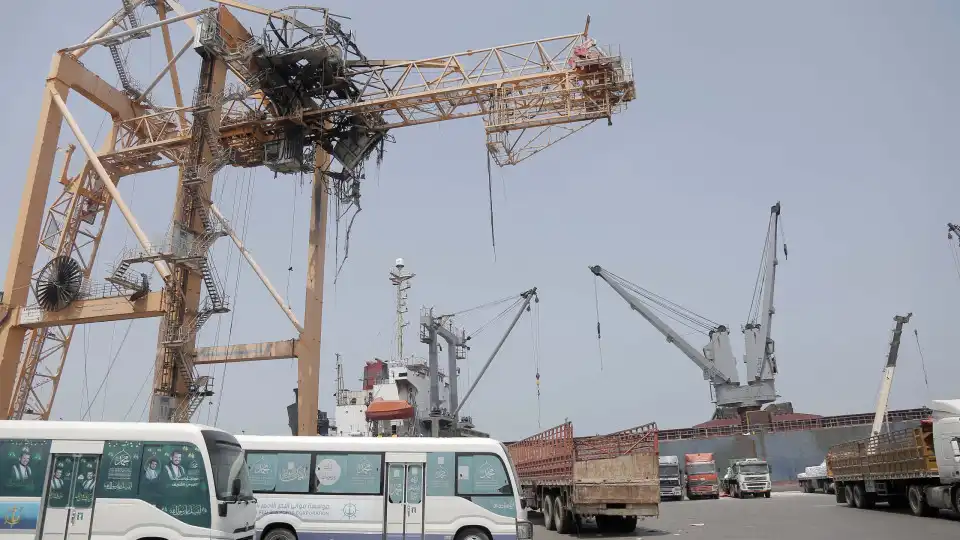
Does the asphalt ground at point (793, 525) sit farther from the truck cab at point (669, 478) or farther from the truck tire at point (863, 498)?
the truck cab at point (669, 478)

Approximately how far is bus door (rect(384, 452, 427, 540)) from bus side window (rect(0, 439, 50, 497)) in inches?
195

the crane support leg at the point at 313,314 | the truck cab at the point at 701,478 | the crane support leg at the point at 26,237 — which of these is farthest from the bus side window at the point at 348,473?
the truck cab at the point at 701,478

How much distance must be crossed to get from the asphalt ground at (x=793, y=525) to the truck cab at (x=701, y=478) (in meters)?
10.8

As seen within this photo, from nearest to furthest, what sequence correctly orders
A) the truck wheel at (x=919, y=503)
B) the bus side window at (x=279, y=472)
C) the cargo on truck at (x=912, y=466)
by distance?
the bus side window at (x=279, y=472), the cargo on truck at (x=912, y=466), the truck wheel at (x=919, y=503)

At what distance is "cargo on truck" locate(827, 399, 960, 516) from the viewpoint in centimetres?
1645

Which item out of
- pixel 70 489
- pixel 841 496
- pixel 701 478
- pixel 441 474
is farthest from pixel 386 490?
pixel 701 478

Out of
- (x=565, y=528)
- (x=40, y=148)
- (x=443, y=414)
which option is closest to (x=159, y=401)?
(x=40, y=148)

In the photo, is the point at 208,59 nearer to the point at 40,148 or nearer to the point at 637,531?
the point at 40,148

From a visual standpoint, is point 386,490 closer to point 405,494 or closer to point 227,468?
point 405,494

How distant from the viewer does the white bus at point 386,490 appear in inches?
437

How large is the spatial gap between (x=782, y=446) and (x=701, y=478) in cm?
2045

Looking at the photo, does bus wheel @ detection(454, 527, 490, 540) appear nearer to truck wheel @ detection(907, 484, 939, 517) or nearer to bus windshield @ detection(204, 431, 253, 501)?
bus windshield @ detection(204, 431, 253, 501)

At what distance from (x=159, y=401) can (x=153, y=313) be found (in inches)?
124

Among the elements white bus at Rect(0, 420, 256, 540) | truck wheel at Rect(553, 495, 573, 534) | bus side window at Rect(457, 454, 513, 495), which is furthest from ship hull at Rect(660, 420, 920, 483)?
white bus at Rect(0, 420, 256, 540)
